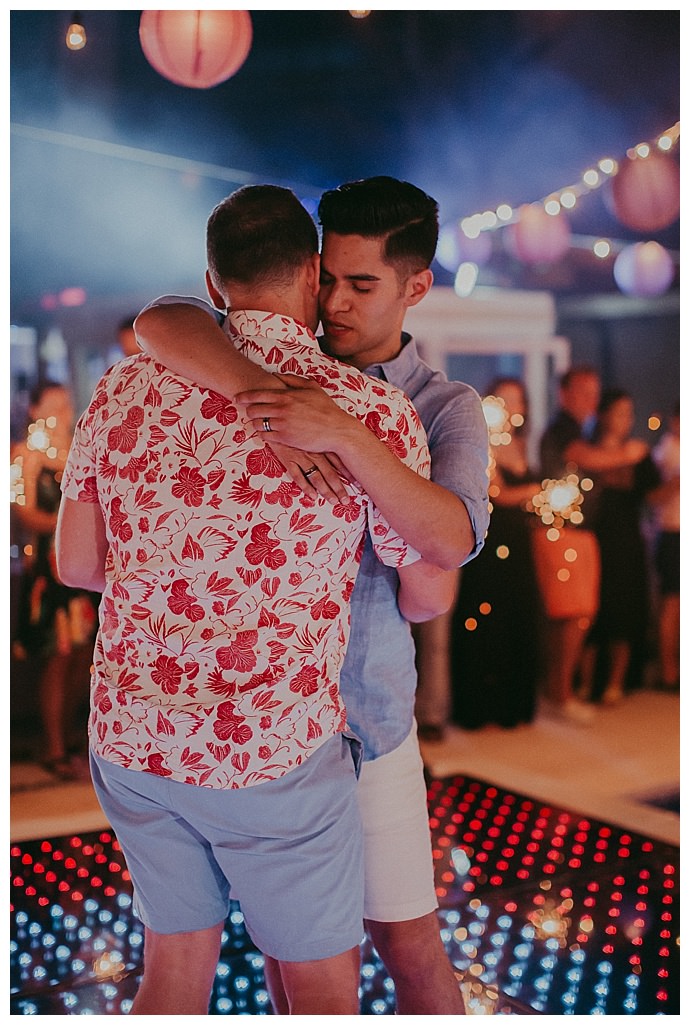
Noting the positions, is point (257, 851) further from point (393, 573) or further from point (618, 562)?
point (618, 562)

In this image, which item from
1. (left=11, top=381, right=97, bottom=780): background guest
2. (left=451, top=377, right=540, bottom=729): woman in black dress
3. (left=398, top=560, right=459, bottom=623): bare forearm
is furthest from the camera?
(left=451, top=377, right=540, bottom=729): woman in black dress

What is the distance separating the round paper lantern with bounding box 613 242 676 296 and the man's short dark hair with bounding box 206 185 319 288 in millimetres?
4013

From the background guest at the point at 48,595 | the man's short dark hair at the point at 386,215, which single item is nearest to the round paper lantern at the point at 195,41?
the background guest at the point at 48,595

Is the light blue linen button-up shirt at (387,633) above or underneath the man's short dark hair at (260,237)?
underneath

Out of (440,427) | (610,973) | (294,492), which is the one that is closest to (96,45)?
(440,427)

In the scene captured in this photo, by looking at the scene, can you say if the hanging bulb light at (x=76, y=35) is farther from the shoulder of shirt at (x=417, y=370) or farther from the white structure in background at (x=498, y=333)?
the shoulder of shirt at (x=417, y=370)

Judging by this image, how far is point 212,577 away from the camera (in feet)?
4.13

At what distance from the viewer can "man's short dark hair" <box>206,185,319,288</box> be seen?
134 cm

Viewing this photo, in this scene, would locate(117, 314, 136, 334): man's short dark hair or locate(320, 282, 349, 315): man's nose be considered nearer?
locate(320, 282, 349, 315): man's nose

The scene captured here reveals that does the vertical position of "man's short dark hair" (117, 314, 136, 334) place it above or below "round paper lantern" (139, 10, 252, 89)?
below

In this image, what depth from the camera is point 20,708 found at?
4328 millimetres

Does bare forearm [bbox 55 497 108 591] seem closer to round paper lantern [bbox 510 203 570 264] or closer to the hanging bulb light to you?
the hanging bulb light

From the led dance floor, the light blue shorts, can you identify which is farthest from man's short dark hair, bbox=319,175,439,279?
the led dance floor

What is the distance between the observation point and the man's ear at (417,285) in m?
1.64
